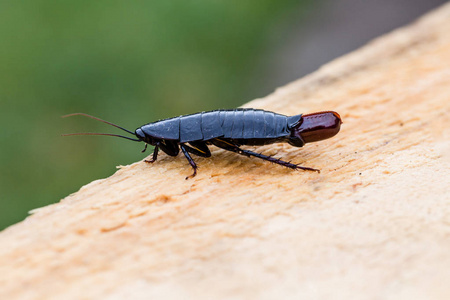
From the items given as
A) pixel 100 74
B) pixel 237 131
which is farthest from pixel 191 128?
pixel 100 74

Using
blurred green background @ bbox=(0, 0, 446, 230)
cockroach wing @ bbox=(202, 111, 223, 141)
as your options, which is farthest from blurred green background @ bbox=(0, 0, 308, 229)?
cockroach wing @ bbox=(202, 111, 223, 141)

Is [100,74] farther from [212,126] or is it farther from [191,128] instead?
[212,126]

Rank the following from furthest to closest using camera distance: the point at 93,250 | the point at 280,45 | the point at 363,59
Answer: the point at 280,45
the point at 363,59
the point at 93,250

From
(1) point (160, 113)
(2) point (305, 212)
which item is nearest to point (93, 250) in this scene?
(2) point (305, 212)

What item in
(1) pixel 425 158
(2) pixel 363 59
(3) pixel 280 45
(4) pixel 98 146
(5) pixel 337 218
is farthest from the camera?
(3) pixel 280 45

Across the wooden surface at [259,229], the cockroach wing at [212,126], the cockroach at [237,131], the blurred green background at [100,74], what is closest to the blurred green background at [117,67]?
the blurred green background at [100,74]

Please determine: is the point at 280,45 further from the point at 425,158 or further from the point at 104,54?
the point at 425,158

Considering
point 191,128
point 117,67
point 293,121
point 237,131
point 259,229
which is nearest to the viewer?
point 259,229
